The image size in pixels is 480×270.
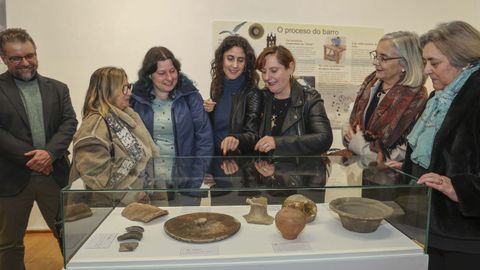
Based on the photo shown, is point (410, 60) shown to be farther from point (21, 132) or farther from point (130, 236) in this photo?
point (21, 132)

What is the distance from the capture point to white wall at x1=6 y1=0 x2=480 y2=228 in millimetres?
3754

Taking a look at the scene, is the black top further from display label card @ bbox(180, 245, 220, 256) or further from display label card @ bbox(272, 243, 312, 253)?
display label card @ bbox(180, 245, 220, 256)

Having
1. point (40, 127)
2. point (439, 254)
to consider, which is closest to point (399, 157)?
point (439, 254)

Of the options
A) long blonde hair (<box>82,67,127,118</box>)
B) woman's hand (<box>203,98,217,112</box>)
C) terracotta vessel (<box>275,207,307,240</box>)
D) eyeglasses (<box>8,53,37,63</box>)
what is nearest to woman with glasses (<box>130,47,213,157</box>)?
woman's hand (<box>203,98,217,112</box>)

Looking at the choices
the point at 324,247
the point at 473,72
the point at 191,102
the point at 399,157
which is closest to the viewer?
the point at 324,247

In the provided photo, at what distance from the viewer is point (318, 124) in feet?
8.26

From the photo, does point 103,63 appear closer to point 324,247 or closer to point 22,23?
point 22,23

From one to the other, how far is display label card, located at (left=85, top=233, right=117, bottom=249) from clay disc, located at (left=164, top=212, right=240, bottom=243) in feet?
0.73

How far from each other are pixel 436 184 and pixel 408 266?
0.34 meters

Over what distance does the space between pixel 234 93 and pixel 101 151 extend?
3.61 ft

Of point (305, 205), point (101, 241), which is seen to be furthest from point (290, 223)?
point (101, 241)

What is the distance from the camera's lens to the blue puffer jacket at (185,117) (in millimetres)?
2589

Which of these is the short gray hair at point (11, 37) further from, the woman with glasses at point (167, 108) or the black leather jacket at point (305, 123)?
the black leather jacket at point (305, 123)

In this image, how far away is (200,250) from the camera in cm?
143
